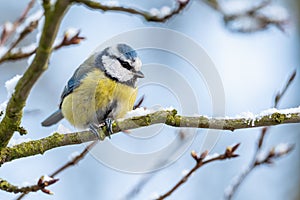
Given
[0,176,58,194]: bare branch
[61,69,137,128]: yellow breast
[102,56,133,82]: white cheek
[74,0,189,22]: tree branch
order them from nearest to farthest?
1. [74,0,189,22]: tree branch
2. [0,176,58,194]: bare branch
3. [61,69,137,128]: yellow breast
4. [102,56,133,82]: white cheek

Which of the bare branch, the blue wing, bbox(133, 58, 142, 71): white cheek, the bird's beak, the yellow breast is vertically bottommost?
the bare branch

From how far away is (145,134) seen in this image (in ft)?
5.60

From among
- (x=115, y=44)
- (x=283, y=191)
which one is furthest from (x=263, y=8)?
(x=283, y=191)

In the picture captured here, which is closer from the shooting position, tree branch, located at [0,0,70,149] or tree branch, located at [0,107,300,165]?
tree branch, located at [0,0,70,149]

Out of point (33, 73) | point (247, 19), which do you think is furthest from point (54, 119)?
point (33, 73)

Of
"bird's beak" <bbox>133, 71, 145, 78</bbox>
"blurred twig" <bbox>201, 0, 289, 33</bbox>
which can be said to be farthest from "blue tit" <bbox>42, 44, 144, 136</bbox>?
"blurred twig" <bbox>201, 0, 289, 33</bbox>

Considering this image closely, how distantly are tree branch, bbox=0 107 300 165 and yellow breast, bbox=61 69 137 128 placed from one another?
0.50m

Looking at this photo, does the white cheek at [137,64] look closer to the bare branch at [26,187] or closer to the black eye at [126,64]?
the black eye at [126,64]

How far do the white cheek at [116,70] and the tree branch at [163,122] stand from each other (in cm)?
64

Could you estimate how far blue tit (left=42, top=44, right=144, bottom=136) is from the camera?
6.24 feet

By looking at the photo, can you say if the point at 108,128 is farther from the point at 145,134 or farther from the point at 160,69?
the point at 160,69

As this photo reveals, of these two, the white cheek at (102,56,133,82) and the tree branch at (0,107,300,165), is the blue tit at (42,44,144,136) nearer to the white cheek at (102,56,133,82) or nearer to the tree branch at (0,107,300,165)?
the white cheek at (102,56,133,82)

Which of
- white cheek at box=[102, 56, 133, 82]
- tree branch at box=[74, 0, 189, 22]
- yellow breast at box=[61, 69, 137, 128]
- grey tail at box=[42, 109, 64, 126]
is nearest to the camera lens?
tree branch at box=[74, 0, 189, 22]

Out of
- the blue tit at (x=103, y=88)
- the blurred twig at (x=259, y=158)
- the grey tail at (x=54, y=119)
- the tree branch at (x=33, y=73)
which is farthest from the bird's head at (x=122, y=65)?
the tree branch at (x=33, y=73)
